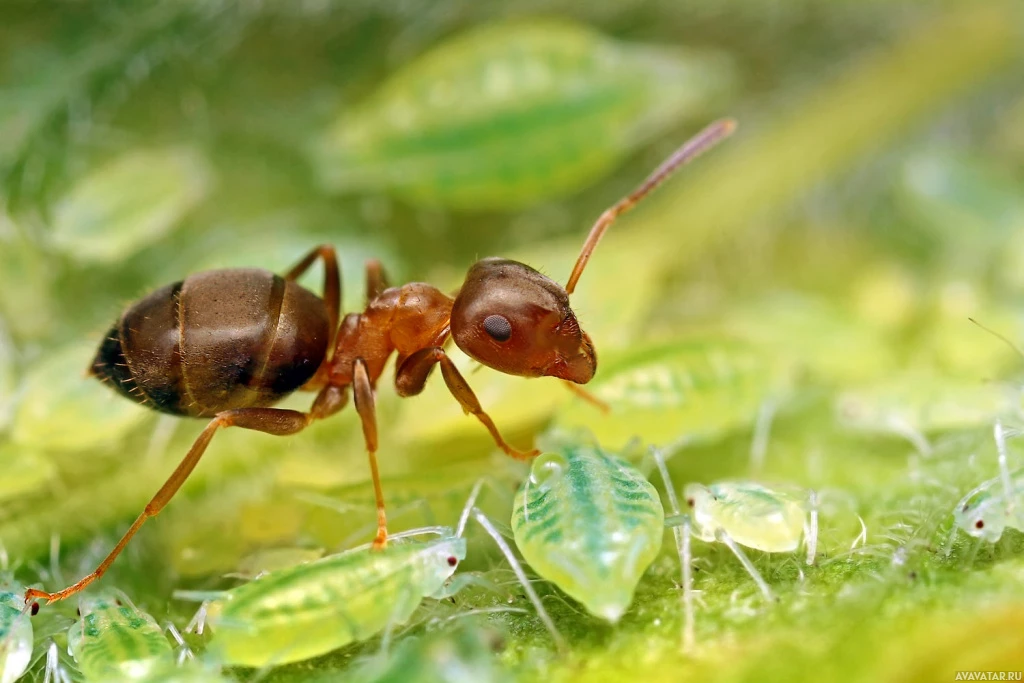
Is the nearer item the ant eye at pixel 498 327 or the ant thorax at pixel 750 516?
the ant thorax at pixel 750 516

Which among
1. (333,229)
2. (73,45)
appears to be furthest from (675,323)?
(73,45)

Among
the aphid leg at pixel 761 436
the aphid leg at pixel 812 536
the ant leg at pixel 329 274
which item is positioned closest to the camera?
the aphid leg at pixel 812 536

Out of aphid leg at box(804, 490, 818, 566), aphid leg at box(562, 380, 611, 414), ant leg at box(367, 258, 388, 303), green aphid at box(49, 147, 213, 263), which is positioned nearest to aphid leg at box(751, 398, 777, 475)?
aphid leg at box(562, 380, 611, 414)

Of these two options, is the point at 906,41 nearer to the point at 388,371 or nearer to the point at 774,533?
the point at 388,371

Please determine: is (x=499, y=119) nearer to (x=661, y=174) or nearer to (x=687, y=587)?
(x=661, y=174)

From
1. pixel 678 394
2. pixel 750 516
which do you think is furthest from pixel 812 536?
pixel 678 394

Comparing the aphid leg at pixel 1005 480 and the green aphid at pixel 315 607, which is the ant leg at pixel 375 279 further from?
the aphid leg at pixel 1005 480

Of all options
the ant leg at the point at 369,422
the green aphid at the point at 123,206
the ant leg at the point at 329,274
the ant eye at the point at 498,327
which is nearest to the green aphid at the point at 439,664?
the ant leg at the point at 369,422
